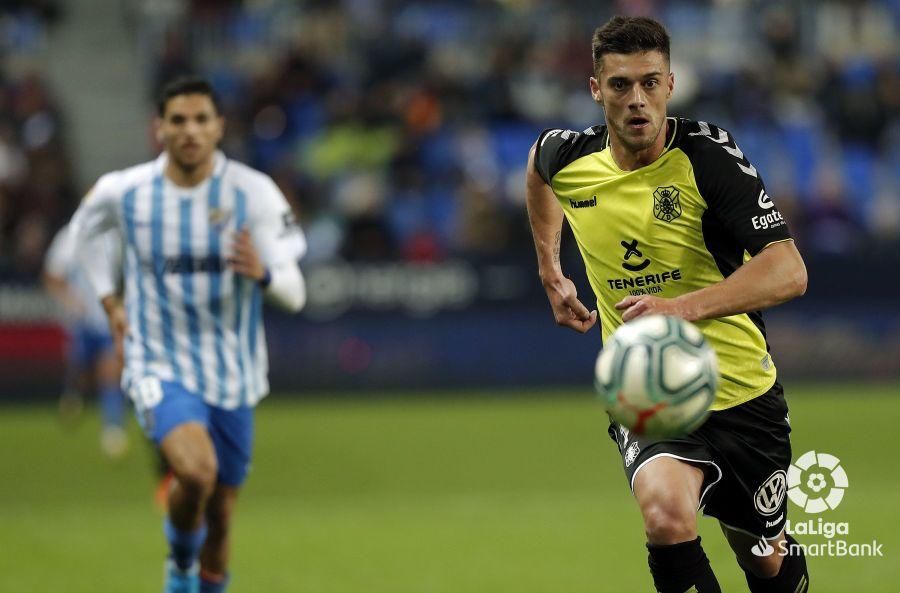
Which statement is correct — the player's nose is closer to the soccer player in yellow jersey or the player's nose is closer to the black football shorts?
the soccer player in yellow jersey

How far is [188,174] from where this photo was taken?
24.1 ft

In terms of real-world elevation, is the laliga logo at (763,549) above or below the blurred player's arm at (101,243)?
below

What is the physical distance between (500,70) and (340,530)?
10507 mm

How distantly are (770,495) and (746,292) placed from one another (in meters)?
0.92

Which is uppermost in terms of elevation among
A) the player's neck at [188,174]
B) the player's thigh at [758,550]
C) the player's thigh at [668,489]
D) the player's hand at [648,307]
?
the player's neck at [188,174]

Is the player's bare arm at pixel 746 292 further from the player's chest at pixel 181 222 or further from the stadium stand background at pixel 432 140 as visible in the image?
the stadium stand background at pixel 432 140

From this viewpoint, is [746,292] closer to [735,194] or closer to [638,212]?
[735,194]

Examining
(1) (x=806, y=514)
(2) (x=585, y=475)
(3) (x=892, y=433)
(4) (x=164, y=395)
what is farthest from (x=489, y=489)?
(4) (x=164, y=395)

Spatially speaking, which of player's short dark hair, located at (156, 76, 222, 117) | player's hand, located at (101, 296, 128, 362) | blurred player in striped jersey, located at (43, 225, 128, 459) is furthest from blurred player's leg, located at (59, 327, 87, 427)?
player's short dark hair, located at (156, 76, 222, 117)

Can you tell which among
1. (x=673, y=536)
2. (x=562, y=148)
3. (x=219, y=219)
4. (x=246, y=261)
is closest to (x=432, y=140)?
(x=219, y=219)

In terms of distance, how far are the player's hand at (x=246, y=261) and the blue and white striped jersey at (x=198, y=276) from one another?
7.4 inches

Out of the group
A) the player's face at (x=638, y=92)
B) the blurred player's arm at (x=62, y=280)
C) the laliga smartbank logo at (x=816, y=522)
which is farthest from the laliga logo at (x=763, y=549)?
Answer: the blurred player's arm at (x=62, y=280)

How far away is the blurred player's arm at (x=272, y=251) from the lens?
693 cm

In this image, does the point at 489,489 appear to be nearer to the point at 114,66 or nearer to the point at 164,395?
the point at 164,395
